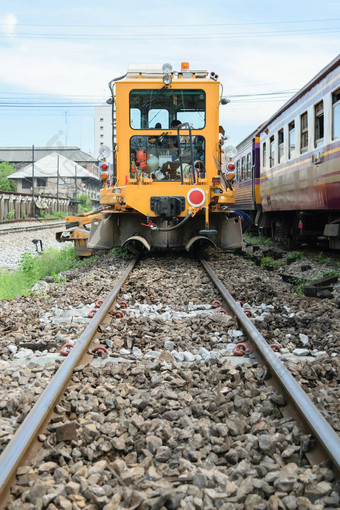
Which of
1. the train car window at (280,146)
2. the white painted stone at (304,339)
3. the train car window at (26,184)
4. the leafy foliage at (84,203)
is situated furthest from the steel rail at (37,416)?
the train car window at (26,184)

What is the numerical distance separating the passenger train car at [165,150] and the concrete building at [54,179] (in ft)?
190

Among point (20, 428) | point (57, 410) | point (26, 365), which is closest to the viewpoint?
point (20, 428)

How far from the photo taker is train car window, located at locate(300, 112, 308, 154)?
1055 cm

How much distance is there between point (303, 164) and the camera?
1052 cm

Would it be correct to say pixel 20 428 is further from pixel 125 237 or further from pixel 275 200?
pixel 275 200

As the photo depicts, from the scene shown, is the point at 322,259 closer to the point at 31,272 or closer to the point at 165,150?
the point at 165,150

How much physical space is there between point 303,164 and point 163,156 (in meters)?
2.56

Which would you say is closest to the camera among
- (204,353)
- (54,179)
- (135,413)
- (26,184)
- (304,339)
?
(135,413)

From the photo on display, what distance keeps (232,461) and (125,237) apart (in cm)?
820

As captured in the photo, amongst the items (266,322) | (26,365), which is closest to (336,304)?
(266,322)

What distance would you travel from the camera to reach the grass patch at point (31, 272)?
8.22m

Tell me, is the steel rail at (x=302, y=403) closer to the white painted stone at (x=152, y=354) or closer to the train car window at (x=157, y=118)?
A: the white painted stone at (x=152, y=354)

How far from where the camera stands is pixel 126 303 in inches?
243

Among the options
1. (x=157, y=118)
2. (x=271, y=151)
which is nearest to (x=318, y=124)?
(x=157, y=118)
